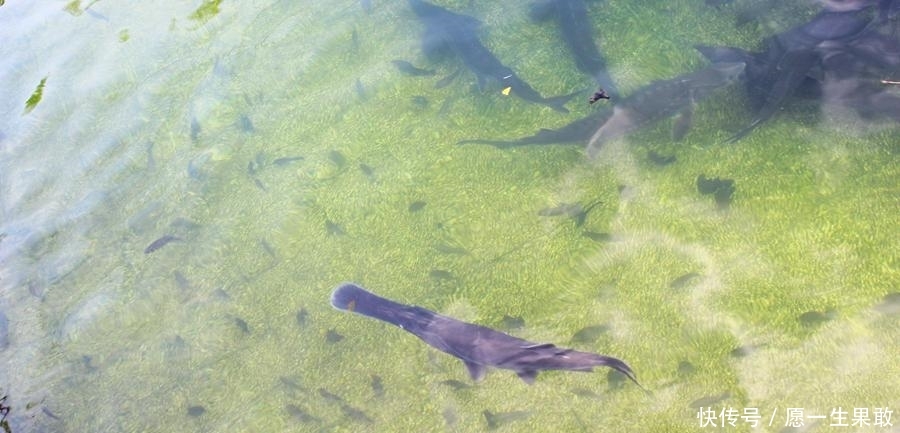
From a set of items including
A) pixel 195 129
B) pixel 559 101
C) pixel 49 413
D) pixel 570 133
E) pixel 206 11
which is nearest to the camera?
pixel 49 413

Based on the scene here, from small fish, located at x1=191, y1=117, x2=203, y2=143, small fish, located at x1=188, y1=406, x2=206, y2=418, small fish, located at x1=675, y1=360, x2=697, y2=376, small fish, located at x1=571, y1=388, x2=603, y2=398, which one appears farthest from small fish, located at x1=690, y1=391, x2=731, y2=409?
small fish, located at x1=191, y1=117, x2=203, y2=143

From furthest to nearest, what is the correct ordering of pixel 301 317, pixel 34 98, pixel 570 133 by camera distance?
1. pixel 34 98
2. pixel 570 133
3. pixel 301 317

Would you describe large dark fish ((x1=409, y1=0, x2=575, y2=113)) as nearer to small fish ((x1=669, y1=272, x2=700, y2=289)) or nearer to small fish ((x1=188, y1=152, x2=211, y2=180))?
small fish ((x1=669, y1=272, x2=700, y2=289))

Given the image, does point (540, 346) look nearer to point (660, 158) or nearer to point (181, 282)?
point (660, 158)

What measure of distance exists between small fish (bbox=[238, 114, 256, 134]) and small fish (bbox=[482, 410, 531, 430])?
276cm

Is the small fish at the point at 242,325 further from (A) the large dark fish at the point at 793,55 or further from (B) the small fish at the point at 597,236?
(A) the large dark fish at the point at 793,55

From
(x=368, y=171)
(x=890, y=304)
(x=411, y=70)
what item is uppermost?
(x=411, y=70)

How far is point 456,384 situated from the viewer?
3.25 m

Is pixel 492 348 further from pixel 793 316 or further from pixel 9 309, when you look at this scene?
pixel 9 309

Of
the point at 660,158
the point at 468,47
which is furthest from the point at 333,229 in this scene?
the point at 660,158

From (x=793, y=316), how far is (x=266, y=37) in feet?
14.2

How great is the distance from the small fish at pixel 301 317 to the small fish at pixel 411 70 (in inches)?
77.1

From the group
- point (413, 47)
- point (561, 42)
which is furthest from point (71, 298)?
point (561, 42)

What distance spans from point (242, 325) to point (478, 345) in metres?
1.42
